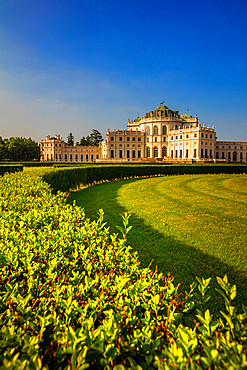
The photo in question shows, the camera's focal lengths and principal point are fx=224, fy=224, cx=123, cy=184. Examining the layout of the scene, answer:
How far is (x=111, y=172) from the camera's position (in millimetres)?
22938

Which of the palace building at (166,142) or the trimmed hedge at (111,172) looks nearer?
the trimmed hedge at (111,172)

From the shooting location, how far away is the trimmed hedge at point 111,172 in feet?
42.0

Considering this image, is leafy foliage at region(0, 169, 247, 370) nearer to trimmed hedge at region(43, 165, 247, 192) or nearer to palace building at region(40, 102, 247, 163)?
trimmed hedge at region(43, 165, 247, 192)

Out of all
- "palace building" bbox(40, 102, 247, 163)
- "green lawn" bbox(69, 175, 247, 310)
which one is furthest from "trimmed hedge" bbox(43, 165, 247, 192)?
"palace building" bbox(40, 102, 247, 163)

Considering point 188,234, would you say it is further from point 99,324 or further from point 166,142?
point 166,142

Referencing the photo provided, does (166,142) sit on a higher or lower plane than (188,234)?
higher

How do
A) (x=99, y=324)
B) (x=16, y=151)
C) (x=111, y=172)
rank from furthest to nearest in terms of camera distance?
(x=16, y=151) → (x=111, y=172) → (x=99, y=324)

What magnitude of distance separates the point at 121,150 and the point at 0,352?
73.1 metres

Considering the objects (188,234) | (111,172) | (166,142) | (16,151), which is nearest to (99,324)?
(188,234)

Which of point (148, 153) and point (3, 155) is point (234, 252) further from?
point (3, 155)

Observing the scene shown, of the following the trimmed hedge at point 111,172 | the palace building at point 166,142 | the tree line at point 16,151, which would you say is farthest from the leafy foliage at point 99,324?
the tree line at point 16,151

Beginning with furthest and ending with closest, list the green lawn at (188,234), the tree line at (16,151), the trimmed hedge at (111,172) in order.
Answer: the tree line at (16,151)
the trimmed hedge at (111,172)
the green lawn at (188,234)

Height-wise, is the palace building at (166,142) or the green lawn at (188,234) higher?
the palace building at (166,142)

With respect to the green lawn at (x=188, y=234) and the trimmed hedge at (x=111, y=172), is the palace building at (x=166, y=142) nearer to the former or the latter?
the trimmed hedge at (x=111, y=172)
